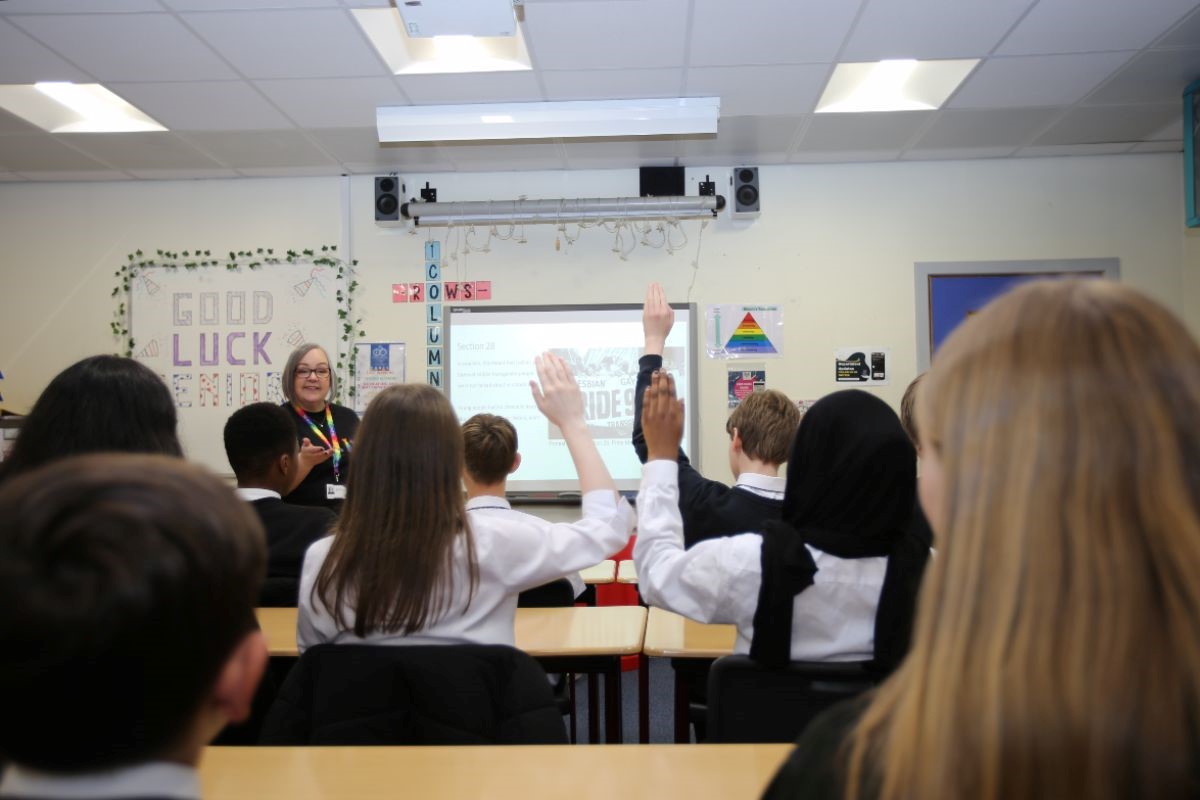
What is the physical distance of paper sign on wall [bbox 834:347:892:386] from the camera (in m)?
5.00

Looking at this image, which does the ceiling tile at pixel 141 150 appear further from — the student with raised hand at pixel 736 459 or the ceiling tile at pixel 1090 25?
the ceiling tile at pixel 1090 25

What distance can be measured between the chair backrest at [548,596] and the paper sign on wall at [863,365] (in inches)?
115

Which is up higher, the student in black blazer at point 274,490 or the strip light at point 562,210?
the strip light at point 562,210

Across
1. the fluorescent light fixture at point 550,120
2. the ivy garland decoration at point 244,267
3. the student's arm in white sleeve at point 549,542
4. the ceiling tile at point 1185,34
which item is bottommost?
the student's arm in white sleeve at point 549,542

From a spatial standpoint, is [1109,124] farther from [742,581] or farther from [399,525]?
[399,525]

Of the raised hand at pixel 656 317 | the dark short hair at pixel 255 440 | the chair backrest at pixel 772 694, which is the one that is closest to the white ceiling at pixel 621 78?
the dark short hair at pixel 255 440

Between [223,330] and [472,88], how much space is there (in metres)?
2.39

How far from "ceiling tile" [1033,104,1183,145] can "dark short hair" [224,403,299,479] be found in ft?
13.5

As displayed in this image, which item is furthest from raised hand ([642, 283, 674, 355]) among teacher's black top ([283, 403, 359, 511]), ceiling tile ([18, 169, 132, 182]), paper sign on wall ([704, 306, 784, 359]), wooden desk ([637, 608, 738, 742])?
ceiling tile ([18, 169, 132, 182])

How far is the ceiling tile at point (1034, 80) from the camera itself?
366cm

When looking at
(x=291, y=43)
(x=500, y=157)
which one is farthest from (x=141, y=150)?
(x=500, y=157)

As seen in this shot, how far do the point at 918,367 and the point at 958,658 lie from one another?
4.79 m

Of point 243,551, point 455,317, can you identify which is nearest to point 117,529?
point 243,551

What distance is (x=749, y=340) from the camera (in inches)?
197
